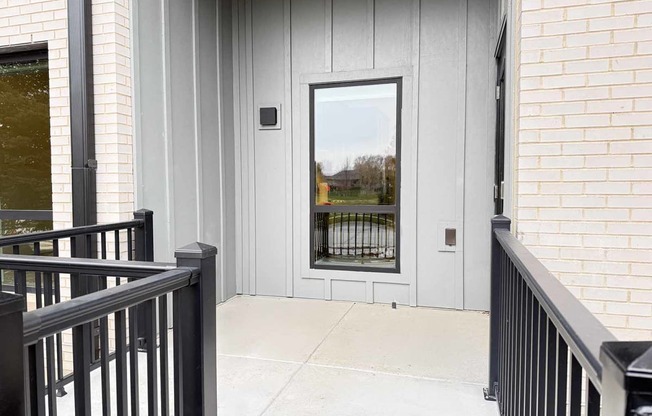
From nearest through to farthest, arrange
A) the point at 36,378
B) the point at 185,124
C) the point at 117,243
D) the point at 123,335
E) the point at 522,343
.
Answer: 1. the point at 36,378
2. the point at 123,335
3. the point at 522,343
4. the point at 117,243
5. the point at 185,124

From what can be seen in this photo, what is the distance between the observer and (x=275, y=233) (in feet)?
14.5

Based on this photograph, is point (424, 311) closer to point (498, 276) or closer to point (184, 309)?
point (498, 276)

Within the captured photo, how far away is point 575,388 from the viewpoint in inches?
31.0

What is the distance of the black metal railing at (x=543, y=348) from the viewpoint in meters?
0.63

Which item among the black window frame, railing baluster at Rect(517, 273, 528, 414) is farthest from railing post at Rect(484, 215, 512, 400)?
the black window frame

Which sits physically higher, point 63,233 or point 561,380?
point 63,233

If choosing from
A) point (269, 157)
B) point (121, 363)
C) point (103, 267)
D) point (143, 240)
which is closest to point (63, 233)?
point (143, 240)

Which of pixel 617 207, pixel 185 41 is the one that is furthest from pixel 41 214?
pixel 617 207

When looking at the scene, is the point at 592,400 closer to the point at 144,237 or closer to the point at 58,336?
the point at 58,336

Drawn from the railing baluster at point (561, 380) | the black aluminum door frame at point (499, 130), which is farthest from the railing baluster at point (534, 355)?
the black aluminum door frame at point (499, 130)

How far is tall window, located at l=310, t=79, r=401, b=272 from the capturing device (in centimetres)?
411

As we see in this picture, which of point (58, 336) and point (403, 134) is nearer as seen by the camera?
point (58, 336)

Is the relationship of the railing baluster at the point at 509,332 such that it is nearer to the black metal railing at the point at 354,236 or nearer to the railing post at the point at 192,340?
the railing post at the point at 192,340

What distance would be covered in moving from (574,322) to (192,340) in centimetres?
105
